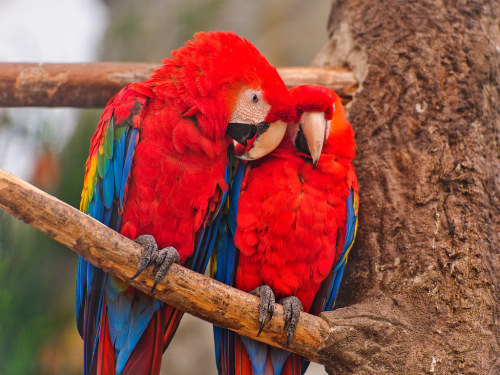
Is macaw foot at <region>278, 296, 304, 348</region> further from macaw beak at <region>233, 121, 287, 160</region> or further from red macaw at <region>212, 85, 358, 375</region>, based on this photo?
macaw beak at <region>233, 121, 287, 160</region>

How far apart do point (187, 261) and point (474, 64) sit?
5.16 feet

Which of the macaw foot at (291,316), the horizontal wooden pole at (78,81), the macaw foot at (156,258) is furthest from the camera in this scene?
the horizontal wooden pole at (78,81)

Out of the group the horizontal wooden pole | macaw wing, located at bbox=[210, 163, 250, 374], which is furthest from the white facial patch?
the horizontal wooden pole

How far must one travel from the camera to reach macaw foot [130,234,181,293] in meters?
1.53

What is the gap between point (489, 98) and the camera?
6.64ft

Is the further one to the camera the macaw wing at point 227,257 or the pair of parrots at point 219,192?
the macaw wing at point 227,257

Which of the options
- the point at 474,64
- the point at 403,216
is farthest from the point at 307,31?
the point at 403,216

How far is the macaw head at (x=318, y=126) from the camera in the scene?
5.73 ft

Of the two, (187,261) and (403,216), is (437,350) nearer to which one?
(403,216)

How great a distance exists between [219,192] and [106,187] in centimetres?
45

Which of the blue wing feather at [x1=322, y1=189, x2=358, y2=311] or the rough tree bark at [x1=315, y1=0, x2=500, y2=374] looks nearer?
the rough tree bark at [x1=315, y1=0, x2=500, y2=374]

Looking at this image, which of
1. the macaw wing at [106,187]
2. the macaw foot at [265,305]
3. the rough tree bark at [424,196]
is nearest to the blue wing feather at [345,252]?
the rough tree bark at [424,196]

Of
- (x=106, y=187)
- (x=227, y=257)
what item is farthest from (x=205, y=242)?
(x=106, y=187)

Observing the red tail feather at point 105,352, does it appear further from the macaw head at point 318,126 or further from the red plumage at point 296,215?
the macaw head at point 318,126
